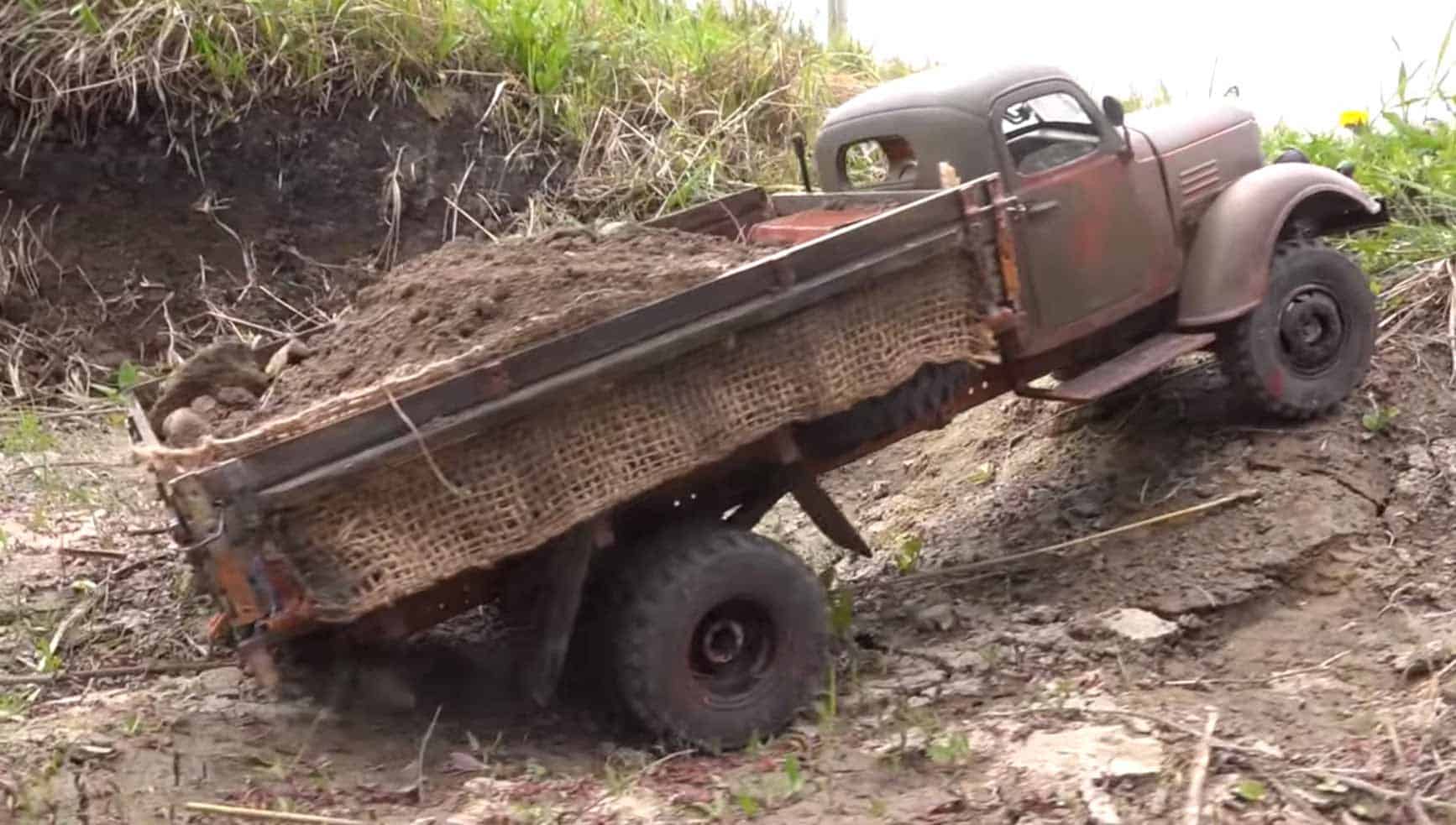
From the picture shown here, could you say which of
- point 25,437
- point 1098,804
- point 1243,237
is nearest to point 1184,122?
point 1243,237

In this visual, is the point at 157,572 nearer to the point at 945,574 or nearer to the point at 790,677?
the point at 790,677

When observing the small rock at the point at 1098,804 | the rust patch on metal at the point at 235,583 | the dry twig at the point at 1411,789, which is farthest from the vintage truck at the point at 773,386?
the dry twig at the point at 1411,789

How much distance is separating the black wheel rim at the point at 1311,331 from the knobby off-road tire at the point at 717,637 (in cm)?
217

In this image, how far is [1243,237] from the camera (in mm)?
5250

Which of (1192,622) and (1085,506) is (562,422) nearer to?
(1192,622)

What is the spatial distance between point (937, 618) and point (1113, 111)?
1.81 m

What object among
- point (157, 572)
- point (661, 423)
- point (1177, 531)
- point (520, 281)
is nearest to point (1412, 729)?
point (1177, 531)

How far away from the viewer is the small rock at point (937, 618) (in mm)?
4918

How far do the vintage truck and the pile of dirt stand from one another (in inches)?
5.4

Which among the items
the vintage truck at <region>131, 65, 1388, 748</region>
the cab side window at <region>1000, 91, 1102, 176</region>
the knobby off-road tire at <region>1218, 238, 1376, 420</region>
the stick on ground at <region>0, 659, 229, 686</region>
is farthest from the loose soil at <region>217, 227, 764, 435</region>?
the knobby off-road tire at <region>1218, 238, 1376, 420</region>

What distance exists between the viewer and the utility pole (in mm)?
9938

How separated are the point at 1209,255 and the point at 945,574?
4.64 ft

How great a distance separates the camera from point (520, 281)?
429 cm

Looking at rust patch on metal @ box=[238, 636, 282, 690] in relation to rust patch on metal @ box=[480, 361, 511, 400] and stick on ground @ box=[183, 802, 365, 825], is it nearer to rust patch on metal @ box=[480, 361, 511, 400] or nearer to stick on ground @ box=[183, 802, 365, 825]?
stick on ground @ box=[183, 802, 365, 825]
